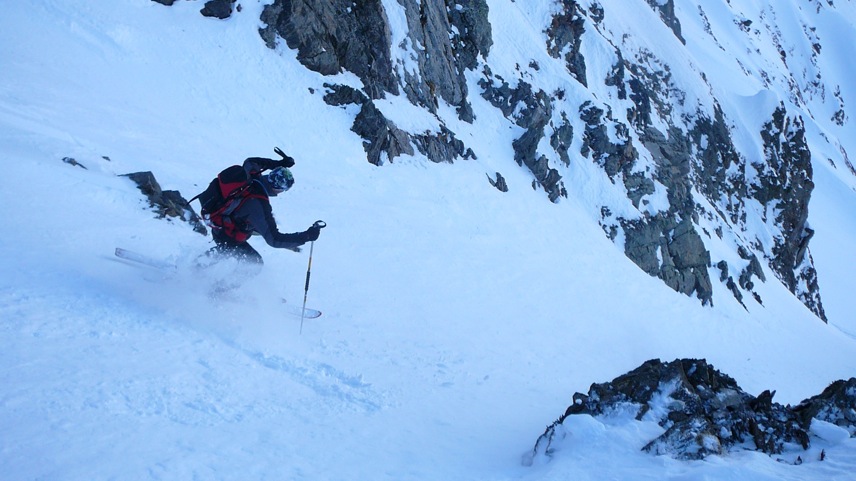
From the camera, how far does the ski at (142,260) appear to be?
23.9 ft

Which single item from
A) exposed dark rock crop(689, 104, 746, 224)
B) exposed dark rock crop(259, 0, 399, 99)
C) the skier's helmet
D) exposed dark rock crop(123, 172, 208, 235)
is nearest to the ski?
the skier's helmet

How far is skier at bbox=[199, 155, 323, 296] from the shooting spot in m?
7.13

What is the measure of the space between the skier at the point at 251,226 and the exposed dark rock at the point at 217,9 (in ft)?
50.0

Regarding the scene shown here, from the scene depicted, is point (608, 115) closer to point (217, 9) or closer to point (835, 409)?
point (217, 9)

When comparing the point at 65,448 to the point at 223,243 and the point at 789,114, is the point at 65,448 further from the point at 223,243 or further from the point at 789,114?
the point at 789,114

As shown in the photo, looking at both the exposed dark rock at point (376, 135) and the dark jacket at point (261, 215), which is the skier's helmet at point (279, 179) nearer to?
the dark jacket at point (261, 215)

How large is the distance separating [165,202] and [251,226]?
3.10 metres

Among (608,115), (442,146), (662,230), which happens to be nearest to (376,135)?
(442,146)

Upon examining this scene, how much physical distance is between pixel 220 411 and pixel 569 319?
11.5 m

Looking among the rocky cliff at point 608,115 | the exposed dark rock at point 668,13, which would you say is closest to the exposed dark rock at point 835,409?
the rocky cliff at point 608,115

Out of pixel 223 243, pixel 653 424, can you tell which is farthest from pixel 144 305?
pixel 653 424

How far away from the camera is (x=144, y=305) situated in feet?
21.2

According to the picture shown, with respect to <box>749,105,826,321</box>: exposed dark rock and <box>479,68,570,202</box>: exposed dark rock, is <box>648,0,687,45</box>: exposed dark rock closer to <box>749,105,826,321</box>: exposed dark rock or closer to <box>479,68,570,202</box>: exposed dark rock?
<box>749,105,826,321</box>: exposed dark rock

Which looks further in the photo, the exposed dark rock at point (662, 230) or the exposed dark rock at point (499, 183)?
the exposed dark rock at point (662, 230)
